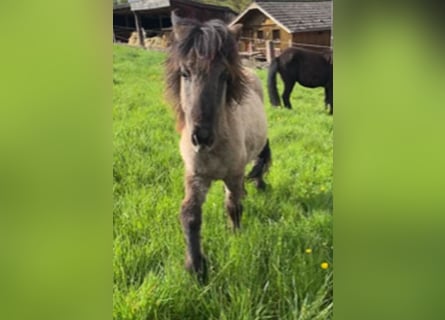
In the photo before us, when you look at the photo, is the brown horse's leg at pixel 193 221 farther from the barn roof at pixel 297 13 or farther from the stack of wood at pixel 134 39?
the barn roof at pixel 297 13

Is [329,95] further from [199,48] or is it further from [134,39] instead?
[134,39]

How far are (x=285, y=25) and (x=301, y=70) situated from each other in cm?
22

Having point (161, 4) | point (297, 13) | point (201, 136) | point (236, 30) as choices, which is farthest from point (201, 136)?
point (297, 13)

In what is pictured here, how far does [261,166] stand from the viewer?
7.60ft

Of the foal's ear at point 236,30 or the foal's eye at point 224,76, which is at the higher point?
the foal's ear at point 236,30

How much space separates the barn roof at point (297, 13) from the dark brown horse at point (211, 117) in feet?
0.66

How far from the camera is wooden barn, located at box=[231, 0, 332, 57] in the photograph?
222cm

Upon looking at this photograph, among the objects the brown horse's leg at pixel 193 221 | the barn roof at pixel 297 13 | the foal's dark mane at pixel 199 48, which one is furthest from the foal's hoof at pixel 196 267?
the barn roof at pixel 297 13

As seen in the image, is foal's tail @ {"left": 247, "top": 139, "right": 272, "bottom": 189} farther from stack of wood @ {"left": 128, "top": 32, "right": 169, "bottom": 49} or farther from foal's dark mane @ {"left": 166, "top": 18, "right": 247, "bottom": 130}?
stack of wood @ {"left": 128, "top": 32, "right": 169, "bottom": 49}

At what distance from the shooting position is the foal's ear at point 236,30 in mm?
2150
